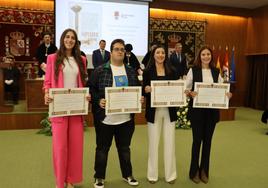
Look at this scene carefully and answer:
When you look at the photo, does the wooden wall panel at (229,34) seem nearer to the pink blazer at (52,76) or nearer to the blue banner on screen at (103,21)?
the blue banner on screen at (103,21)

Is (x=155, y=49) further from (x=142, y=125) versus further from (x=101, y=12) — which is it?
(x=101, y=12)

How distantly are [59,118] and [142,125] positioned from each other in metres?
3.73

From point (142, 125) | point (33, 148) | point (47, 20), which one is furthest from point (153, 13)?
point (33, 148)

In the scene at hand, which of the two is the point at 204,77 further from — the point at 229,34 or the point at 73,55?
the point at 229,34

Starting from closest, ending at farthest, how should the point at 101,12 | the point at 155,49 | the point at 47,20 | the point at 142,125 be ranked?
the point at 155,49
the point at 142,125
the point at 101,12
the point at 47,20

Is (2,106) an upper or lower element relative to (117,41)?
lower

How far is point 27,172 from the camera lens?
3330 mm

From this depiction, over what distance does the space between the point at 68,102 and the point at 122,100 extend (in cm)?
50

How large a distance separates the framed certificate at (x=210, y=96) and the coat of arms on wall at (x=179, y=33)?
5.81 meters

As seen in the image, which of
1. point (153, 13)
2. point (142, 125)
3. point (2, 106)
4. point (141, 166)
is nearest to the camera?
point (141, 166)

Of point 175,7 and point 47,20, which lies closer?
point 47,20


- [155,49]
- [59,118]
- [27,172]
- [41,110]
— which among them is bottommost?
[27,172]

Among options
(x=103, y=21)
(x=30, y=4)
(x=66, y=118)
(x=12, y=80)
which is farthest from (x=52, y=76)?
(x=30, y=4)

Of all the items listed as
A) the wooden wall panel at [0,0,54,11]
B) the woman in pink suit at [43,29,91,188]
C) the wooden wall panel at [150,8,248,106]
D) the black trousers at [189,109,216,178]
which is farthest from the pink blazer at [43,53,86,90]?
the wooden wall panel at [150,8,248,106]
